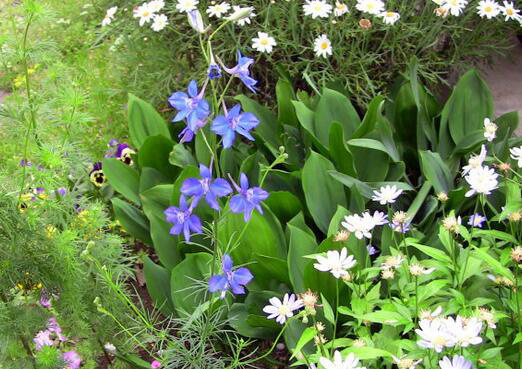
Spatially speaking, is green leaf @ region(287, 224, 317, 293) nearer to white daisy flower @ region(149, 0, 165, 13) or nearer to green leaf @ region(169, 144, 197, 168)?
green leaf @ region(169, 144, 197, 168)

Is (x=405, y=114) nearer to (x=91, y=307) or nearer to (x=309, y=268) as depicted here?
(x=309, y=268)

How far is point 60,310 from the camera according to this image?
189 cm

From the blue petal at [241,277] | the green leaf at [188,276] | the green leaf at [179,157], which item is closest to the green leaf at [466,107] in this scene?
the green leaf at [179,157]

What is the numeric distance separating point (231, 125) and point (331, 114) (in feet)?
4.25

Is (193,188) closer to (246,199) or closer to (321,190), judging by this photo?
(246,199)

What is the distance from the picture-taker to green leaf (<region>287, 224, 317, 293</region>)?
201cm

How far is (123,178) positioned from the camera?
Result: 2.59 m

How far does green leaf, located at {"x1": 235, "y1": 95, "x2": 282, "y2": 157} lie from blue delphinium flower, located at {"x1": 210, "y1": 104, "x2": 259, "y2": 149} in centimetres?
128

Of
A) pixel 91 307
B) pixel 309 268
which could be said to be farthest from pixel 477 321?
pixel 91 307

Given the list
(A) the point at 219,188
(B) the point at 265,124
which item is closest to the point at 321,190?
(B) the point at 265,124

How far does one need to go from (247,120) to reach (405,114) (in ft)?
4.78

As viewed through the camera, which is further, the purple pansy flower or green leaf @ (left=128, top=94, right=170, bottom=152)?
green leaf @ (left=128, top=94, right=170, bottom=152)

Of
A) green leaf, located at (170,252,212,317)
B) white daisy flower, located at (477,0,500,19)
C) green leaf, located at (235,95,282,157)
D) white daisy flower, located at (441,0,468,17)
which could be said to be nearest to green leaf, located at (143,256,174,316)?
green leaf, located at (170,252,212,317)

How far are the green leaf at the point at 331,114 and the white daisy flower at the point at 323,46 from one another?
0.62ft
